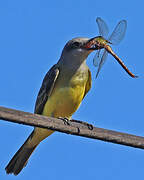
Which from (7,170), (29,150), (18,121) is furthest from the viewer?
(29,150)

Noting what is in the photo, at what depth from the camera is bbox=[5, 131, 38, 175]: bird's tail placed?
26.9 ft

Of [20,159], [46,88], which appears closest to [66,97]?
[46,88]

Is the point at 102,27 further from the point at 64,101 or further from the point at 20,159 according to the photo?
the point at 20,159

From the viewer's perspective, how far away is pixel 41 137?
349 inches

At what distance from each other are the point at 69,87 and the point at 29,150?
1426 mm

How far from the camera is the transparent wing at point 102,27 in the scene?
7.70m

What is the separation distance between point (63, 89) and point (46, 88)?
362 mm

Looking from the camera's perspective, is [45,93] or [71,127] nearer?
[71,127]

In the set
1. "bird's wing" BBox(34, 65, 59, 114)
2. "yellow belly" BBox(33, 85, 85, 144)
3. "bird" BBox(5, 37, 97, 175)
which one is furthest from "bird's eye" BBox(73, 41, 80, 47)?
"yellow belly" BBox(33, 85, 85, 144)

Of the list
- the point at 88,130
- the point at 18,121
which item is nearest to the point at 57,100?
the point at 88,130

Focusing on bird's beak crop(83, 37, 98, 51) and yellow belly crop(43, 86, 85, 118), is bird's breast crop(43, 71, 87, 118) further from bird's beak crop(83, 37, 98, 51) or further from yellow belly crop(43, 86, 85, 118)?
bird's beak crop(83, 37, 98, 51)

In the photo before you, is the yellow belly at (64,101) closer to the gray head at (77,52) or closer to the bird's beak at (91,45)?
the gray head at (77,52)

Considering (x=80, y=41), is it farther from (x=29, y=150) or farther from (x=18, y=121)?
(x=18, y=121)

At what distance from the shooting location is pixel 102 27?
7.73m
